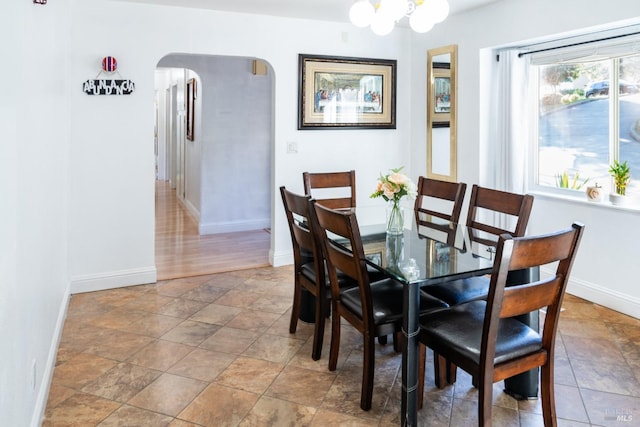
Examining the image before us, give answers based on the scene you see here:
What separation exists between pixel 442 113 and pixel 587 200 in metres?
1.62

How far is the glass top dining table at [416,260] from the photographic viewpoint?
2.02 m

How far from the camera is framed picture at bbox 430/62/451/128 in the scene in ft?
15.4

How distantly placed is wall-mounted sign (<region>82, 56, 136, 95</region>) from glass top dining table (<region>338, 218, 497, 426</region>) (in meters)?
2.35

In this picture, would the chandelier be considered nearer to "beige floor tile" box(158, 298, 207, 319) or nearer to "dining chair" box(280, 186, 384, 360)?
"dining chair" box(280, 186, 384, 360)

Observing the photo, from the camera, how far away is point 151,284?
164 inches

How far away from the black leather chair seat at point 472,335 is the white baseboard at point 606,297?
188cm

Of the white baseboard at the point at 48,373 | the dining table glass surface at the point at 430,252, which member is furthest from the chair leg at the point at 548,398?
the white baseboard at the point at 48,373

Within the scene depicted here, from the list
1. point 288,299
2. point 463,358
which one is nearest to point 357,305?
point 463,358

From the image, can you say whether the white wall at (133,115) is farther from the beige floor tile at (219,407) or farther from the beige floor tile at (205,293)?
the beige floor tile at (219,407)

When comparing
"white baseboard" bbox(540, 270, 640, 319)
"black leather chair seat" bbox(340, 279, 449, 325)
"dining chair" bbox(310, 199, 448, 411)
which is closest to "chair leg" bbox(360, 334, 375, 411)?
"dining chair" bbox(310, 199, 448, 411)

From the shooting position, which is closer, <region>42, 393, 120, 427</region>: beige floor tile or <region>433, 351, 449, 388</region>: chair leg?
<region>42, 393, 120, 427</region>: beige floor tile

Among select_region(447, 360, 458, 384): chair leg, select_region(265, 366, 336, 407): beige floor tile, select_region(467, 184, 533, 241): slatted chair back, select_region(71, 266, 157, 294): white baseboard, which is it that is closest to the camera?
select_region(265, 366, 336, 407): beige floor tile

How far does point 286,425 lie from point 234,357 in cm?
76

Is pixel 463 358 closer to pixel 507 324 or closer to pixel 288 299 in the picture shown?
pixel 507 324
